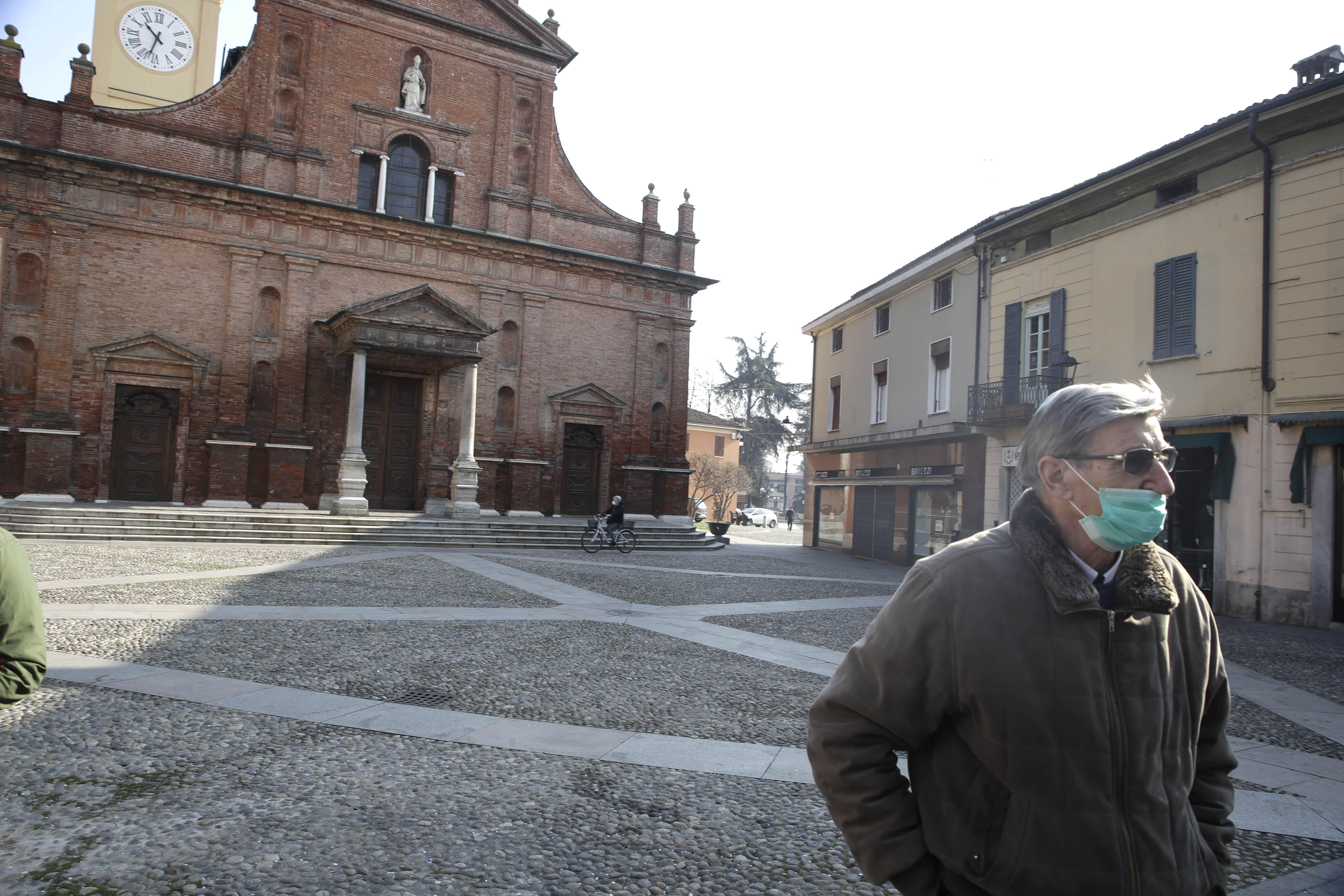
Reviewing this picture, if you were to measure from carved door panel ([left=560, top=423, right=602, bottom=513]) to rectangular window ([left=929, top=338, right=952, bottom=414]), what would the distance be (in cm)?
977

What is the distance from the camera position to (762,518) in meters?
51.0

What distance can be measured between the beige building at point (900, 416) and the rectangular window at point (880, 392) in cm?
4

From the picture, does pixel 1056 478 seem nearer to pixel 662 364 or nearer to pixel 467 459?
pixel 467 459

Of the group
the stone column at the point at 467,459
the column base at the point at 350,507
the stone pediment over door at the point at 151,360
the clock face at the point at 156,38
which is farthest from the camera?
the clock face at the point at 156,38

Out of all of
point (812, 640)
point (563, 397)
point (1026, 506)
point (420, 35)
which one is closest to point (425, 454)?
point (563, 397)

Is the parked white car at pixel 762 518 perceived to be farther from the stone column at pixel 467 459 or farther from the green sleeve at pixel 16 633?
the green sleeve at pixel 16 633

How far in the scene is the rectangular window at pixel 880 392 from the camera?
2402 centimetres

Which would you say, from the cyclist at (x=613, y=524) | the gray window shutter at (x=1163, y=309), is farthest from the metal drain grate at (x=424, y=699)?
the cyclist at (x=613, y=524)

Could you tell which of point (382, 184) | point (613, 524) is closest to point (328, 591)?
point (613, 524)

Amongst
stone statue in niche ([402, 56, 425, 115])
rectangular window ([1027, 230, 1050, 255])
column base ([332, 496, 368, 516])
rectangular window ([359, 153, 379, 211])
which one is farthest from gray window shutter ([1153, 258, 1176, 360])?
stone statue in niche ([402, 56, 425, 115])

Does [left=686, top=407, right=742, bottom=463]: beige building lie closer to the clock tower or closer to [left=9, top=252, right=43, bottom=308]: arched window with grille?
the clock tower

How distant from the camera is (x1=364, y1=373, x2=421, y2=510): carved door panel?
2230cm

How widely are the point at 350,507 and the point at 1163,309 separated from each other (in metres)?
17.9

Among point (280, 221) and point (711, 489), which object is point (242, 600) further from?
point (711, 489)
